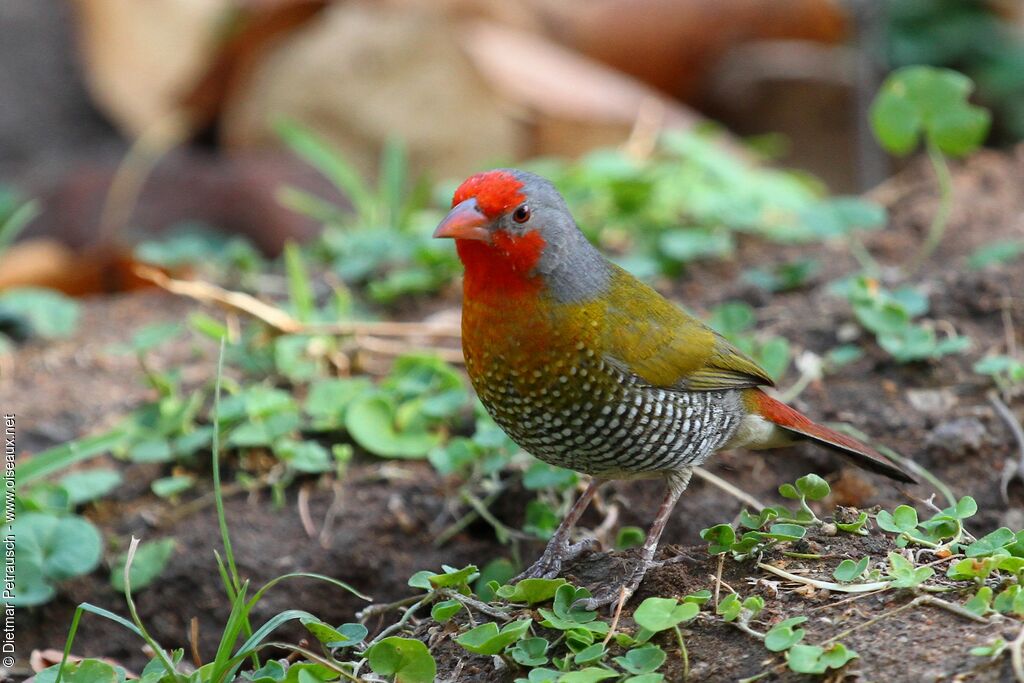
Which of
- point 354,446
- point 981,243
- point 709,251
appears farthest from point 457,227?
point 981,243

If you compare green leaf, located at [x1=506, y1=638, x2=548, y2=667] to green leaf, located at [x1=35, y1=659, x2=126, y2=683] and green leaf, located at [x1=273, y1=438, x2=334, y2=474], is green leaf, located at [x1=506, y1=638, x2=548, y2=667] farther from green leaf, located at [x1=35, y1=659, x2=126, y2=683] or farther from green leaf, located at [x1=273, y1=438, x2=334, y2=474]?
green leaf, located at [x1=273, y1=438, x2=334, y2=474]

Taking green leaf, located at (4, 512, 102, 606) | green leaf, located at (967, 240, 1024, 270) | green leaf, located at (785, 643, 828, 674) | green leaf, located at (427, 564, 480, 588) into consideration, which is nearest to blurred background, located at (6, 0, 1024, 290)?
green leaf, located at (967, 240, 1024, 270)

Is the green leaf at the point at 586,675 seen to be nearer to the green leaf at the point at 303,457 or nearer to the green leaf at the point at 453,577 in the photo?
the green leaf at the point at 453,577

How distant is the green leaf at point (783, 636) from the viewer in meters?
2.59

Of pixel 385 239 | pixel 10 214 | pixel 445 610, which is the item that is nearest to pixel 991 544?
pixel 445 610

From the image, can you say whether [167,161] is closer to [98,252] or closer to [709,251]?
[98,252]

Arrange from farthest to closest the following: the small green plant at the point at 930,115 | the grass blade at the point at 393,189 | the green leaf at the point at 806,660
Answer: the grass blade at the point at 393,189, the small green plant at the point at 930,115, the green leaf at the point at 806,660

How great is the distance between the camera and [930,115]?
188 inches

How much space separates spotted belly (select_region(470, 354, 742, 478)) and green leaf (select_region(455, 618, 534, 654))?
1.83 ft

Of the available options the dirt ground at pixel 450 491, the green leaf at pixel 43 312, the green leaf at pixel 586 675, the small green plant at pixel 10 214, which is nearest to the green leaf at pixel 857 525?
the dirt ground at pixel 450 491

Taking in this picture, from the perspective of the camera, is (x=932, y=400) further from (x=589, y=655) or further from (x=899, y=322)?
(x=589, y=655)

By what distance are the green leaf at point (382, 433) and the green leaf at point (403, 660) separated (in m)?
1.33

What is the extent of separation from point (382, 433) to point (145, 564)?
0.88 metres

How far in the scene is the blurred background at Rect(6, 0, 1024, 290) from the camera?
729 centimetres
